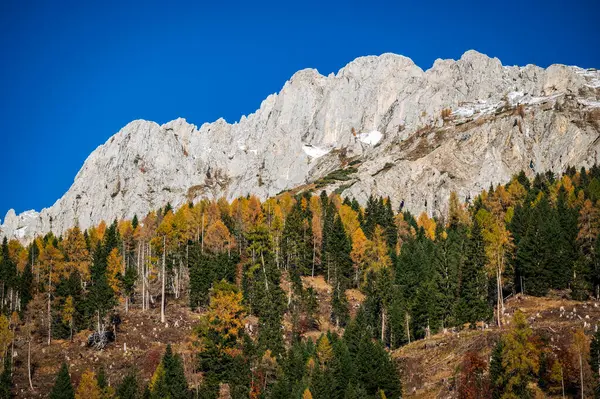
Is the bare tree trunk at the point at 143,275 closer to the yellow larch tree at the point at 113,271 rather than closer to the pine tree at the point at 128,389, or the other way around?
the yellow larch tree at the point at 113,271

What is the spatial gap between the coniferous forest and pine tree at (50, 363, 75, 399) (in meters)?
0.14

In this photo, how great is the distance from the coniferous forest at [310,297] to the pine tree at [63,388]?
0.14 m

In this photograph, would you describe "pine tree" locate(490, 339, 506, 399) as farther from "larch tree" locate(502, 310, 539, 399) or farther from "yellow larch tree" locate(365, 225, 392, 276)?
"yellow larch tree" locate(365, 225, 392, 276)

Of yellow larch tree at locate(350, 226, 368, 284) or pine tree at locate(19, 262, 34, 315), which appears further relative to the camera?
yellow larch tree at locate(350, 226, 368, 284)

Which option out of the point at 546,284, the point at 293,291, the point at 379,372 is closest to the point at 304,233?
the point at 293,291

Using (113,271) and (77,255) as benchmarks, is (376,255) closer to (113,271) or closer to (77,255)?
(113,271)

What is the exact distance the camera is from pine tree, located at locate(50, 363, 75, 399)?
58562 mm

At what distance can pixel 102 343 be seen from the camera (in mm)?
73375

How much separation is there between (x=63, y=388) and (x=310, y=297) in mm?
35289

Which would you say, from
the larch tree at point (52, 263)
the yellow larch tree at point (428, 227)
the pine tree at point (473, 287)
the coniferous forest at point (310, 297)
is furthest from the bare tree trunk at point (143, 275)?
the yellow larch tree at point (428, 227)

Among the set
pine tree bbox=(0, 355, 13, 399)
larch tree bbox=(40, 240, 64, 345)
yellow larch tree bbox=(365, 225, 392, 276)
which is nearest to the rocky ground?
pine tree bbox=(0, 355, 13, 399)

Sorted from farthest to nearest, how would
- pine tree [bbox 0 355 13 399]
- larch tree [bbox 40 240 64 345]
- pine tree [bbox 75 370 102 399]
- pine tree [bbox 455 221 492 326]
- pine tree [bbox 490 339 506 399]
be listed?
larch tree [bbox 40 240 64 345]
pine tree [bbox 455 221 492 326]
pine tree [bbox 0 355 13 399]
pine tree [bbox 75 370 102 399]
pine tree [bbox 490 339 506 399]

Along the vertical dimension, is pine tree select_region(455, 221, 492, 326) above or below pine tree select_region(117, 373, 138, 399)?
above

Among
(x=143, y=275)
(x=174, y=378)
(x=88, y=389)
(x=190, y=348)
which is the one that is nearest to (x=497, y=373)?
(x=174, y=378)
